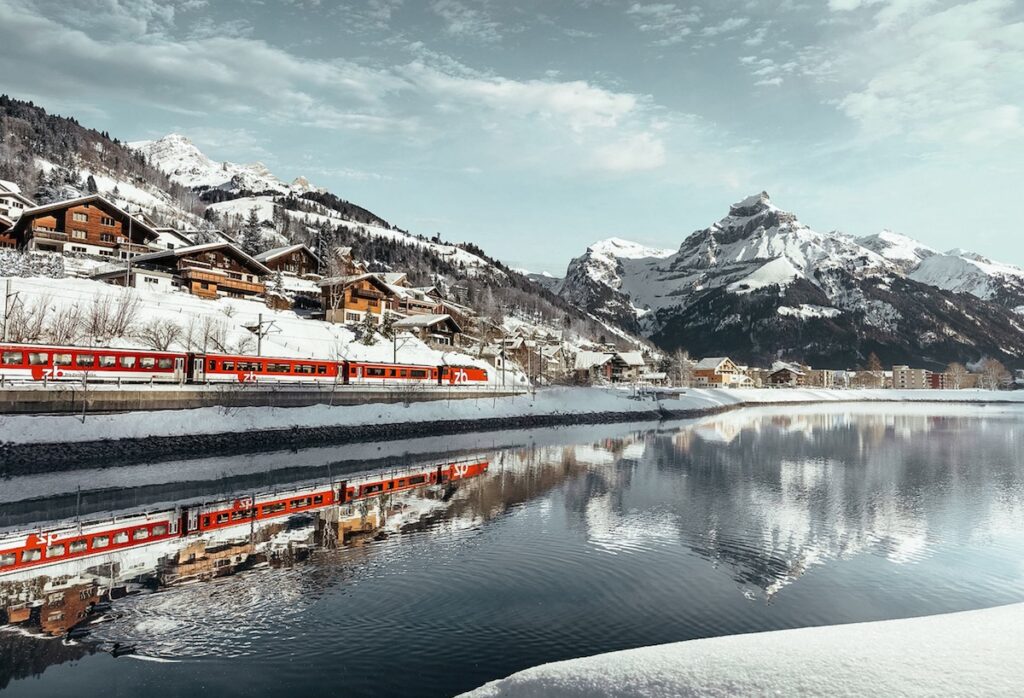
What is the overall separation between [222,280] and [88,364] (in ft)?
132

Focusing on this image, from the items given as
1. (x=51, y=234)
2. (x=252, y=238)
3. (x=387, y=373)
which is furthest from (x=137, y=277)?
(x=252, y=238)

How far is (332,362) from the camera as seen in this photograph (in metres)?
53.3

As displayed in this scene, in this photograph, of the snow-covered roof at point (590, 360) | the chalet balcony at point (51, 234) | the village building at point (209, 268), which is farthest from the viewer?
the snow-covered roof at point (590, 360)

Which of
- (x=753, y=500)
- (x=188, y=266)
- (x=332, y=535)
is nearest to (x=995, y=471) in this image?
(x=753, y=500)

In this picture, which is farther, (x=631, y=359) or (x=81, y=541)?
(x=631, y=359)

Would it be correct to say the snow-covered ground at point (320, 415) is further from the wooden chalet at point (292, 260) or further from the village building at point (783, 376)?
the village building at point (783, 376)

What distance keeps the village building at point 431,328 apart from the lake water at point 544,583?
51.5m

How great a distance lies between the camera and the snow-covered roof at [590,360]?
12619 centimetres

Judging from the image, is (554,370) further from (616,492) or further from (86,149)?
(86,149)

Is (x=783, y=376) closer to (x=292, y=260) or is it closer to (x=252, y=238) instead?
(x=292, y=260)

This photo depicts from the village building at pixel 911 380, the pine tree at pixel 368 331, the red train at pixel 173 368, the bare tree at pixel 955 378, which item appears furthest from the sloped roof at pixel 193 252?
the bare tree at pixel 955 378

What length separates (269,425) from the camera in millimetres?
42531

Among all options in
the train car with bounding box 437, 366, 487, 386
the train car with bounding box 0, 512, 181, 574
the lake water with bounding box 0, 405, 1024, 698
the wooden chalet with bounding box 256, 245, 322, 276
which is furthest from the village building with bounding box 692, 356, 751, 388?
the train car with bounding box 0, 512, 181, 574

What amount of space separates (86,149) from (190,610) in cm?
21223
